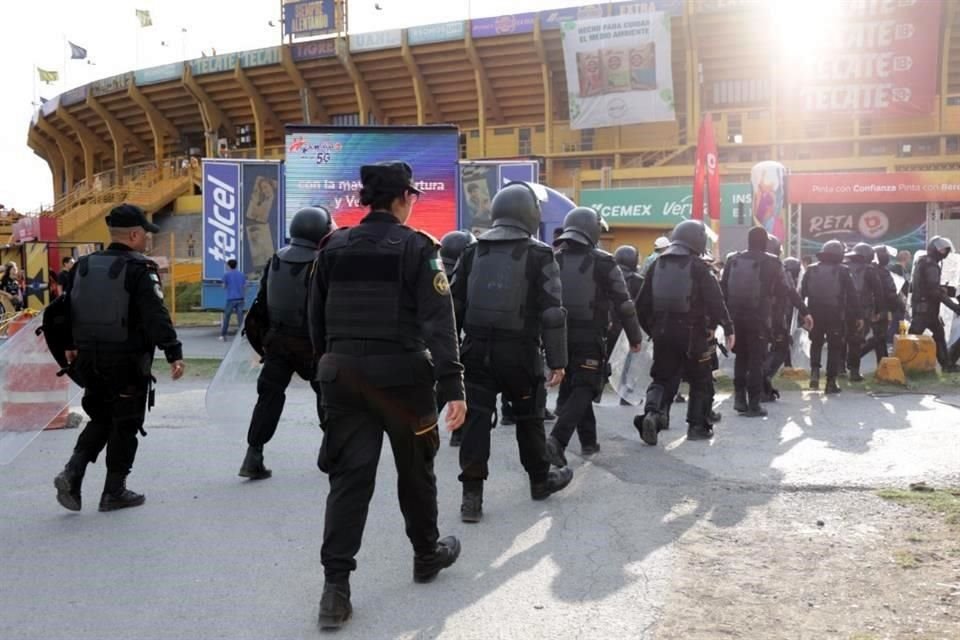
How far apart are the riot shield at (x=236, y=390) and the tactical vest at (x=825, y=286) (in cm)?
573

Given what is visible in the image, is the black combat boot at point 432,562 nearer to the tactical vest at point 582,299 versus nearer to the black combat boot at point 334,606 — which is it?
the black combat boot at point 334,606

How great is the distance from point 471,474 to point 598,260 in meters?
2.02

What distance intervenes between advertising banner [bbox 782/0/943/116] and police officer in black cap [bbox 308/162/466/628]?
3141 cm

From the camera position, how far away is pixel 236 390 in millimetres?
7629

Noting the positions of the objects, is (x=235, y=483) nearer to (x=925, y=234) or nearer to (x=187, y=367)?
(x=187, y=367)

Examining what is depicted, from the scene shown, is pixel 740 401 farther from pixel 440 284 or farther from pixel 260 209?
pixel 260 209

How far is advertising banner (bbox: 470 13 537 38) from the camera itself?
112ft

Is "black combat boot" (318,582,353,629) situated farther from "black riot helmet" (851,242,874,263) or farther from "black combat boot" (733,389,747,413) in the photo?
"black riot helmet" (851,242,874,263)

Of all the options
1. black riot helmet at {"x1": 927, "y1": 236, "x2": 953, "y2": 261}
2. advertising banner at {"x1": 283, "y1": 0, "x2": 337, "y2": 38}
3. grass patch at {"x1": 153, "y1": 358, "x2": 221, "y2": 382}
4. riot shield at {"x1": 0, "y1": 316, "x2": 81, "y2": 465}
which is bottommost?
grass patch at {"x1": 153, "y1": 358, "x2": 221, "y2": 382}

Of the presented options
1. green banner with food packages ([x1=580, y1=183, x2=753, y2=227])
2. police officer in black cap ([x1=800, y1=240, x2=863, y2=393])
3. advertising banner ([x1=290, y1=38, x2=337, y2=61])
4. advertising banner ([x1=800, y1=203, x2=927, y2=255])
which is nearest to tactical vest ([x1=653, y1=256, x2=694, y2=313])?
police officer in black cap ([x1=800, y1=240, x2=863, y2=393])

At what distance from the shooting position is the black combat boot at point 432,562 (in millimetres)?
3879

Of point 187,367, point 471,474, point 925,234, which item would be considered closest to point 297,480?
point 471,474

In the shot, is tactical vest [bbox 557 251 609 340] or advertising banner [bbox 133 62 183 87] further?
advertising banner [bbox 133 62 183 87]

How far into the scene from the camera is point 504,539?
15.1ft
